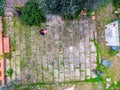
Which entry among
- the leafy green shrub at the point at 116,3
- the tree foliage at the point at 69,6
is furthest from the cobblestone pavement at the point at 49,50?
the leafy green shrub at the point at 116,3

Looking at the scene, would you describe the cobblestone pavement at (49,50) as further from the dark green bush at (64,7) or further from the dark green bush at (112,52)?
the dark green bush at (64,7)

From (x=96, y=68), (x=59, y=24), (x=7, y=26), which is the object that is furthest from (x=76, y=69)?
(x=7, y=26)

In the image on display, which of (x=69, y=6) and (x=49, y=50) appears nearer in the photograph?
(x=69, y=6)

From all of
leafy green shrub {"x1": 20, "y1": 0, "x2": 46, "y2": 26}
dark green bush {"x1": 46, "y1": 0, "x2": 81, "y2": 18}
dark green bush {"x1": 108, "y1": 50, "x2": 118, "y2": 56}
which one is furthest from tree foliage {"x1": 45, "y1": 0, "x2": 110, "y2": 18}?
dark green bush {"x1": 108, "y1": 50, "x2": 118, "y2": 56}

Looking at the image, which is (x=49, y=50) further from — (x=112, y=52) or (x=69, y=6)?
(x=112, y=52)

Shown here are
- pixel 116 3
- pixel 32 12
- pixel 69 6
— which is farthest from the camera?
pixel 116 3

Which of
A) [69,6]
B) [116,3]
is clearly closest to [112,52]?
[116,3]
